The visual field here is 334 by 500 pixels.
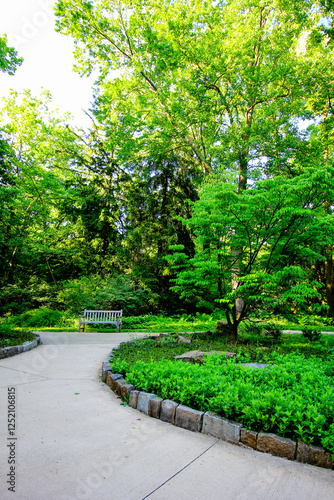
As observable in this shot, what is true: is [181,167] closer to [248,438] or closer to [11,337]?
[11,337]

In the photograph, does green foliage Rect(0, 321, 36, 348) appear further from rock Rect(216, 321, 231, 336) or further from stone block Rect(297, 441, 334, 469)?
stone block Rect(297, 441, 334, 469)

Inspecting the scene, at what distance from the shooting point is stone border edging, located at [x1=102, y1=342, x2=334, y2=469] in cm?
212

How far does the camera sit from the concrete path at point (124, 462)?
1.76 metres

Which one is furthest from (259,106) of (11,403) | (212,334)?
(11,403)

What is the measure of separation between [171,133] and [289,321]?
11.0m

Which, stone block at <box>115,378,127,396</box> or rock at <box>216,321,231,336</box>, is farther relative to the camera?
rock at <box>216,321,231,336</box>

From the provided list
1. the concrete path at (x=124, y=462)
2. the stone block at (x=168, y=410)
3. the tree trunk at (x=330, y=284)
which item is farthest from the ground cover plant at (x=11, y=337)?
the tree trunk at (x=330, y=284)

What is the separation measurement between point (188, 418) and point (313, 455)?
42.9 inches

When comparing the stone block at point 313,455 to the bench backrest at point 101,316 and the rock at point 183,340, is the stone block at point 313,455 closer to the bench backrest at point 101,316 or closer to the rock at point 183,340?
the rock at point 183,340

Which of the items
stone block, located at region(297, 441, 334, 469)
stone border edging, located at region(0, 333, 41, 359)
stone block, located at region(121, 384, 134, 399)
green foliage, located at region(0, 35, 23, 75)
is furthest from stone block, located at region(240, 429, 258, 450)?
green foliage, located at region(0, 35, 23, 75)

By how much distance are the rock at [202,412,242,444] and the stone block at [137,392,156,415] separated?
A: 70 cm

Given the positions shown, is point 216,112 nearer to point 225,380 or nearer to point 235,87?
point 235,87

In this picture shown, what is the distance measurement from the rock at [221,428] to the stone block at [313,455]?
→ 49 cm

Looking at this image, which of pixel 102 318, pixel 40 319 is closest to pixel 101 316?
pixel 102 318
